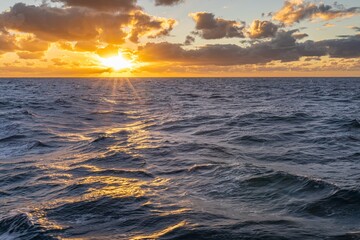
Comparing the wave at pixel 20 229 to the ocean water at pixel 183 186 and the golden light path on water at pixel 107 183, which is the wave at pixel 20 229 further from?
the golden light path on water at pixel 107 183

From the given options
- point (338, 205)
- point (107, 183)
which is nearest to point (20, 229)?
point (107, 183)

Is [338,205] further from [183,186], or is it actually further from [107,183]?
[107,183]

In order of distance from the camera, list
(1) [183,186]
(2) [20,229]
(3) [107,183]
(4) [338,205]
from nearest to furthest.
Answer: (2) [20,229] → (4) [338,205] → (1) [183,186] → (3) [107,183]

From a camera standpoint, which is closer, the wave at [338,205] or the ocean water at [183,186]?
the ocean water at [183,186]

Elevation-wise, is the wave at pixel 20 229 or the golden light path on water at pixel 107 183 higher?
the wave at pixel 20 229

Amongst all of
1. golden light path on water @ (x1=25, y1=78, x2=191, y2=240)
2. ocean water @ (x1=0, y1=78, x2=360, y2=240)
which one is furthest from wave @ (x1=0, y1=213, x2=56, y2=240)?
golden light path on water @ (x1=25, y1=78, x2=191, y2=240)

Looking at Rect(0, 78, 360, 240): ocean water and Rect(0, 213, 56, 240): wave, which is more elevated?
Rect(0, 213, 56, 240): wave

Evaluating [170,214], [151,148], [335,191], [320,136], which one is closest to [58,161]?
[151,148]

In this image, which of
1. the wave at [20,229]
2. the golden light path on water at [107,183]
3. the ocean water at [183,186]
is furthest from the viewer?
the golden light path on water at [107,183]

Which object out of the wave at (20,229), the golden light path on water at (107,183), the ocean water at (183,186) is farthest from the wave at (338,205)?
the wave at (20,229)

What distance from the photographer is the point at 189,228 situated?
862cm

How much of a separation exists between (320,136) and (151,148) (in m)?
11.0

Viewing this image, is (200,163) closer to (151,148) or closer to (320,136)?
(151,148)

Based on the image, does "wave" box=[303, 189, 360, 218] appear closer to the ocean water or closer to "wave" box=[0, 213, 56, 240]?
the ocean water
